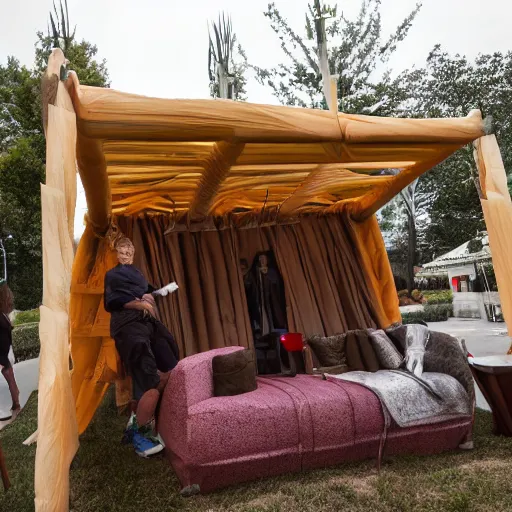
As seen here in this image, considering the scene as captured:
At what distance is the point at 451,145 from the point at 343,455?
92.0 inches

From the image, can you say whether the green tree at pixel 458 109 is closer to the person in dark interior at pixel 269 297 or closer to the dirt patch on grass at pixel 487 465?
the person in dark interior at pixel 269 297

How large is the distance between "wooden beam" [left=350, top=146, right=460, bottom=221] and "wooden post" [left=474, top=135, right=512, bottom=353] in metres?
0.27

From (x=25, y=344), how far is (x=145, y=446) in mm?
7862

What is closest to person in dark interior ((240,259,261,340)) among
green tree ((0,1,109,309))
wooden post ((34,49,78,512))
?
wooden post ((34,49,78,512))

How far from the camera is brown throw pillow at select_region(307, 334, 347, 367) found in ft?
13.1

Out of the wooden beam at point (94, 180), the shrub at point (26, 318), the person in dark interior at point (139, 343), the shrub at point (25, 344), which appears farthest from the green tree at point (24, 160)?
the person in dark interior at point (139, 343)

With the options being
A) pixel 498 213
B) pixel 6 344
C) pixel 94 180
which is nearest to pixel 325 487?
pixel 498 213

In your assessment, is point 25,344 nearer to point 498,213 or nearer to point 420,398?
point 420,398

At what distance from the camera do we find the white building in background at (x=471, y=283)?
12688 millimetres

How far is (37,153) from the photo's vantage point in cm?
1275

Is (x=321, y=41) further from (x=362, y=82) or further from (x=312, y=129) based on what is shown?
(x=362, y=82)

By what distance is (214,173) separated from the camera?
3699 millimetres

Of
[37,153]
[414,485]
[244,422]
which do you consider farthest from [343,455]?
[37,153]

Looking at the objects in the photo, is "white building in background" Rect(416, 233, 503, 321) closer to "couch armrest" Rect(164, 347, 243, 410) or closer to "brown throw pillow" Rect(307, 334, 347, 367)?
"brown throw pillow" Rect(307, 334, 347, 367)
